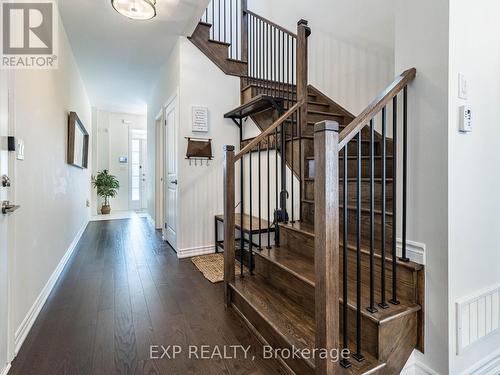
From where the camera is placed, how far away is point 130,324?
1.74 metres

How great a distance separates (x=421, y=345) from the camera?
4.17 feet

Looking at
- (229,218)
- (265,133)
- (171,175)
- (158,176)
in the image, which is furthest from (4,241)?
(158,176)

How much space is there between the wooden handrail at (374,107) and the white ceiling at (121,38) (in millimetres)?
2214

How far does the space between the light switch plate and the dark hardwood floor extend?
1.51 metres

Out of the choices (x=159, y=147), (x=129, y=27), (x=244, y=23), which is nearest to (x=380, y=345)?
(x=129, y=27)

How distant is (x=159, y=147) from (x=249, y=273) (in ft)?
11.2

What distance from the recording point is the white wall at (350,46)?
8.92ft

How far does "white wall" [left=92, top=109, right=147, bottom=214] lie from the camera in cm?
673

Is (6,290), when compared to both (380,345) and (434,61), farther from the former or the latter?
(434,61)

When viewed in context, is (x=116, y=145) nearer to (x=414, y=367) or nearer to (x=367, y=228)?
(x=367, y=228)

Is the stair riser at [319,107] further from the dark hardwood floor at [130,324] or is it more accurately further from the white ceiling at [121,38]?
the dark hardwood floor at [130,324]

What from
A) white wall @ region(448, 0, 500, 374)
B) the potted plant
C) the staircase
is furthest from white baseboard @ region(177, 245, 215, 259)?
the potted plant

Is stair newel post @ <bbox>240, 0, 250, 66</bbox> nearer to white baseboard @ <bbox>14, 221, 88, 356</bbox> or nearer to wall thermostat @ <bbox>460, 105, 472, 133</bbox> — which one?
wall thermostat @ <bbox>460, 105, 472, 133</bbox>

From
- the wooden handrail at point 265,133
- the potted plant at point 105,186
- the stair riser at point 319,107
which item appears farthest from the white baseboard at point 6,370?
the potted plant at point 105,186
